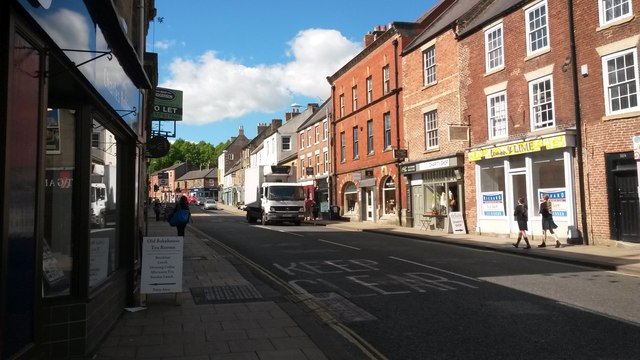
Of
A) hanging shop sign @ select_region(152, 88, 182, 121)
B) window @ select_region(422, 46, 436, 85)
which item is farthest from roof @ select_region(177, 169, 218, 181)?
hanging shop sign @ select_region(152, 88, 182, 121)

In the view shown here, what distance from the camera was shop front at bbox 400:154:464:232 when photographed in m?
22.8

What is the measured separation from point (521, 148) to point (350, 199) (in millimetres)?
18433

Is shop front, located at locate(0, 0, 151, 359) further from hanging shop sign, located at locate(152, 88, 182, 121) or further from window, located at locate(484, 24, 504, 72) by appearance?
window, located at locate(484, 24, 504, 72)

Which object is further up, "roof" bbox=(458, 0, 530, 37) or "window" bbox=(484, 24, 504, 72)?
"roof" bbox=(458, 0, 530, 37)

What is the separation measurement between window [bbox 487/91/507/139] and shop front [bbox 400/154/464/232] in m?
2.17

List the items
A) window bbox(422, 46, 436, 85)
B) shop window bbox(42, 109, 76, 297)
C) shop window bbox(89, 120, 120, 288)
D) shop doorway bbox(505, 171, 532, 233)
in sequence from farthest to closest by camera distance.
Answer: window bbox(422, 46, 436, 85)
shop doorway bbox(505, 171, 532, 233)
shop window bbox(89, 120, 120, 288)
shop window bbox(42, 109, 76, 297)

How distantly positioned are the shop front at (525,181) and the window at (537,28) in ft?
11.6

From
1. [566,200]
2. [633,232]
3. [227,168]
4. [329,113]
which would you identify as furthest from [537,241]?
[227,168]

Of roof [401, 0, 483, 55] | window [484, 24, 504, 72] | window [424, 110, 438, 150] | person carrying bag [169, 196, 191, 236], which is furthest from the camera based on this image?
window [424, 110, 438, 150]

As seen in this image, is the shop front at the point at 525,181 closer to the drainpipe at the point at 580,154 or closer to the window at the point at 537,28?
the drainpipe at the point at 580,154

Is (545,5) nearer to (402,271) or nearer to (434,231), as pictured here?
(434,231)

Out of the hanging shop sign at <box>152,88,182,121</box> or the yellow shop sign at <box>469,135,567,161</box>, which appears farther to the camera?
the yellow shop sign at <box>469,135,567,161</box>

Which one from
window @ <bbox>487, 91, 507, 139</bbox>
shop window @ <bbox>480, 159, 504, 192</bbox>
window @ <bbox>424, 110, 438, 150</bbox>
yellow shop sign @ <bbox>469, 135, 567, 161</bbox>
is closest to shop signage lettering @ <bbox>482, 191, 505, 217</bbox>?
shop window @ <bbox>480, 159, 504, 192</bbox>

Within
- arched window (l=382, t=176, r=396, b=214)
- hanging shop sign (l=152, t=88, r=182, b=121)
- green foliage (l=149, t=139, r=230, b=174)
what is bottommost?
arched window (l=382, t=176, r=396, b=214)
